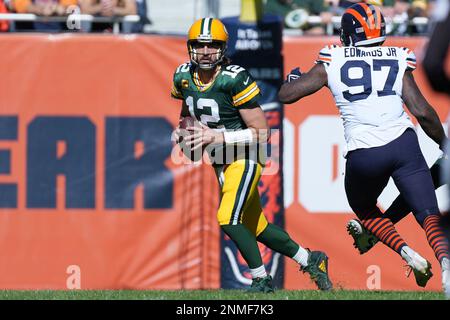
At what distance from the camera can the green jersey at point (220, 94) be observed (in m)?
7.41

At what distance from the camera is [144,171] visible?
916 centimetres

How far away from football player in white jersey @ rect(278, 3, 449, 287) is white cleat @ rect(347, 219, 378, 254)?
23 cm

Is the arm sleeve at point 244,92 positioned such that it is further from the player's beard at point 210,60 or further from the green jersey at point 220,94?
the player's beard at point 210,60

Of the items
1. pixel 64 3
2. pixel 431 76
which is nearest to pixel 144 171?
pixel 64 3

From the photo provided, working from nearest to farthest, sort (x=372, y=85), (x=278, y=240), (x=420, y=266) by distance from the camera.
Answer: (x=420, y=266) < (x=372, y=85) < (x=278, y=240)

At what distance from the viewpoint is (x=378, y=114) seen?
699 centimetres

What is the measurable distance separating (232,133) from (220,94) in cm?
28

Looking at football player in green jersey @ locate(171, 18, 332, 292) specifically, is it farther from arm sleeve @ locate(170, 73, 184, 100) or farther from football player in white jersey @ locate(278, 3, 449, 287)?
football player in white jersey @ locate(278, 3, 449, 287)

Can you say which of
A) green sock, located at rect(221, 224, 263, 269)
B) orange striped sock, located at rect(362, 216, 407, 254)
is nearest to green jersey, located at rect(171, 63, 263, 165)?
green sock, located at rect(221, 224, 263, 269)

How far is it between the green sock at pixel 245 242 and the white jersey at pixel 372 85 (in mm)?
956

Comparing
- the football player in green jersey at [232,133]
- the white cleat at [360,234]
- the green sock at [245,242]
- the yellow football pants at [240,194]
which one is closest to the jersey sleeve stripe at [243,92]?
the football player in green jersey at [232,133]

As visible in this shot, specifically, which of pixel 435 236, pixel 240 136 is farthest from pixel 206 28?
pixel 435 236

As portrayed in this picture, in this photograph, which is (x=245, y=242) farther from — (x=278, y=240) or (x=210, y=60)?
(x=210, y=60)

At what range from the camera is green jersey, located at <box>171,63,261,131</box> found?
24.3 ft
